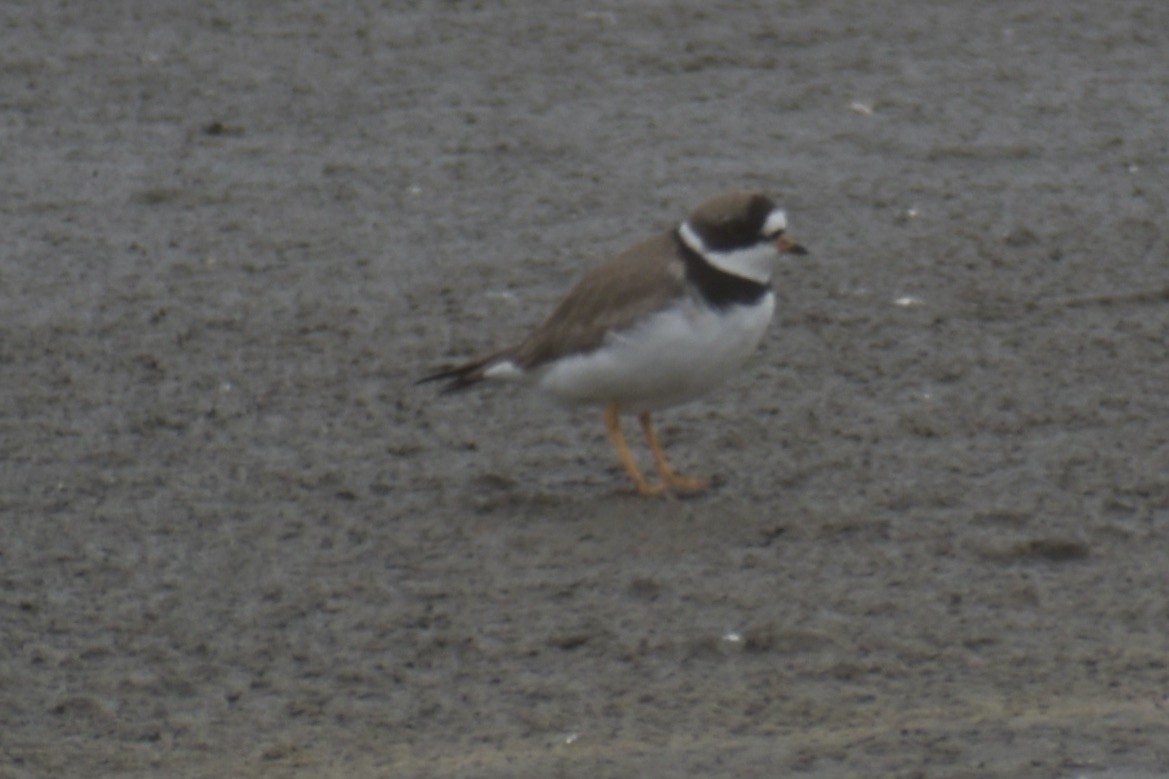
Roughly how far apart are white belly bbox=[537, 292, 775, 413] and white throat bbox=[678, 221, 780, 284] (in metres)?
0.08

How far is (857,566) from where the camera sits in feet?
19.0

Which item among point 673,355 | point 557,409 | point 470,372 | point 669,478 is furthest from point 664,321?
point 557,409

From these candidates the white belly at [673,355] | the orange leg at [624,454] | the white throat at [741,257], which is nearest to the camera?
the white belly at [673,355]

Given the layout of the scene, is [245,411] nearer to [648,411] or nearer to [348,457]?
[348,457]

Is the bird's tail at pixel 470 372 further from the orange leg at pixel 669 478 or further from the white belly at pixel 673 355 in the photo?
the orange leg at pixel 669 478

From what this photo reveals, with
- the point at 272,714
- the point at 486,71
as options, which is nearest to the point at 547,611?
the point at 272,714

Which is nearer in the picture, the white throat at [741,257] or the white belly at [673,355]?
the white belly at [673,355]

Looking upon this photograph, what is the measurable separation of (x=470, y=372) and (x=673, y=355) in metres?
0.78

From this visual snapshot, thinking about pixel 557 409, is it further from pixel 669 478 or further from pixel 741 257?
pixel 741 257

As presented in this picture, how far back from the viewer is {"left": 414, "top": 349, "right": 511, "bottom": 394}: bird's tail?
6.42 m

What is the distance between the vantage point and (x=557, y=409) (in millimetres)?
6996

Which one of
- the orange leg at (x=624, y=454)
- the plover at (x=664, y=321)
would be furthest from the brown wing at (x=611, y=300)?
the orange leg at (x=624, y=454)

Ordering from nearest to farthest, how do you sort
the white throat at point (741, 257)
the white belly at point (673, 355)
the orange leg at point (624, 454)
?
the white belly at point (673, 355) → the white throat at point (741, 257) → the orange leg at point (624, 454)

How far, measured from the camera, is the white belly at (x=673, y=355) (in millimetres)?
5977
